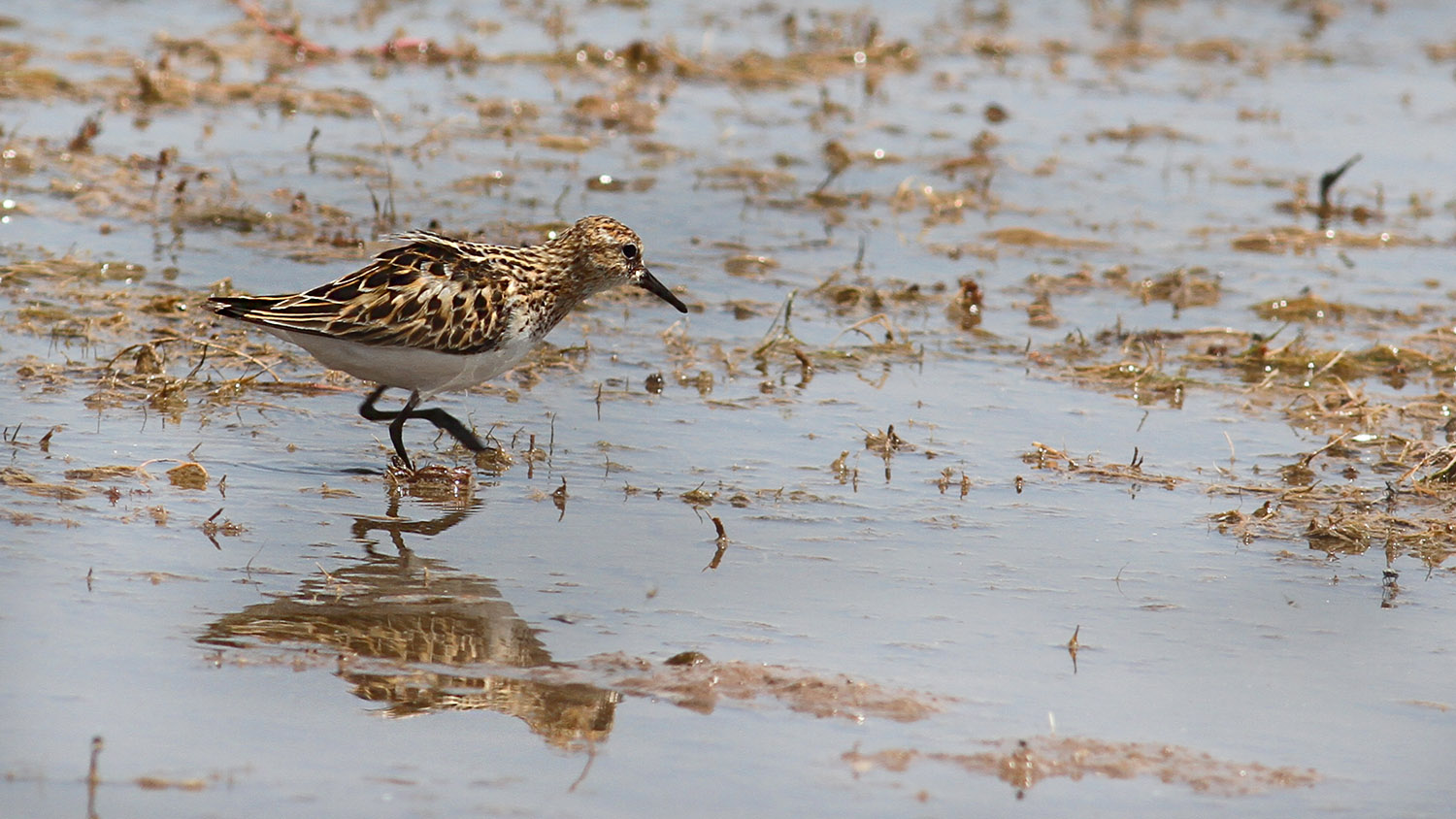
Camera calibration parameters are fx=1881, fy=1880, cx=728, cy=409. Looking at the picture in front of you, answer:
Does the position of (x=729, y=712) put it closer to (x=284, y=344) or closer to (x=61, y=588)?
(x=61, y=588)

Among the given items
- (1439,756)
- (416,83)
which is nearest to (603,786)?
(1439,756)

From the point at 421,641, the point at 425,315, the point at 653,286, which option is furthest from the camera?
the point at 653,286

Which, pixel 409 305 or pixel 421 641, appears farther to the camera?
pixel 409 305

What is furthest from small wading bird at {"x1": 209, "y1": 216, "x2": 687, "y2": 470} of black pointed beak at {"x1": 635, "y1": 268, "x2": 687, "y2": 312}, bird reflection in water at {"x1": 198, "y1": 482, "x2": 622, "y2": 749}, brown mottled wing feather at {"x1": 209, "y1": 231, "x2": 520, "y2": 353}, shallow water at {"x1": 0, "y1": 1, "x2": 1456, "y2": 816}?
bird reflection in water at {"x1": 198, "y1": 482, "x2": 622, "y2": 749}

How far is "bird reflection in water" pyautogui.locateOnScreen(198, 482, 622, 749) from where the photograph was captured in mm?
5551

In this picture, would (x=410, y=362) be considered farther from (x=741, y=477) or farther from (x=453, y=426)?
(x=741, y=477)

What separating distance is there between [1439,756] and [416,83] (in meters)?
12.1

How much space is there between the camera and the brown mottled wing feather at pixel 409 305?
7891mm

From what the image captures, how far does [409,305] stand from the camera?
26.3 ft

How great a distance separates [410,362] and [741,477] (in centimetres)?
151

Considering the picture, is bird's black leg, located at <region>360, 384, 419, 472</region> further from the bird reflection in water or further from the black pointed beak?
the black pointed beak

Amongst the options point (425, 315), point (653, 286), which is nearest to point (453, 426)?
point (425, 315)

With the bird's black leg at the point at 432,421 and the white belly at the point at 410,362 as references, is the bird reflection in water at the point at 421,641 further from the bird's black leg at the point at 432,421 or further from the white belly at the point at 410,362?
the white belly at the point at 410,362

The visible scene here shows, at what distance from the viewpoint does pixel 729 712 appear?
221 inches
